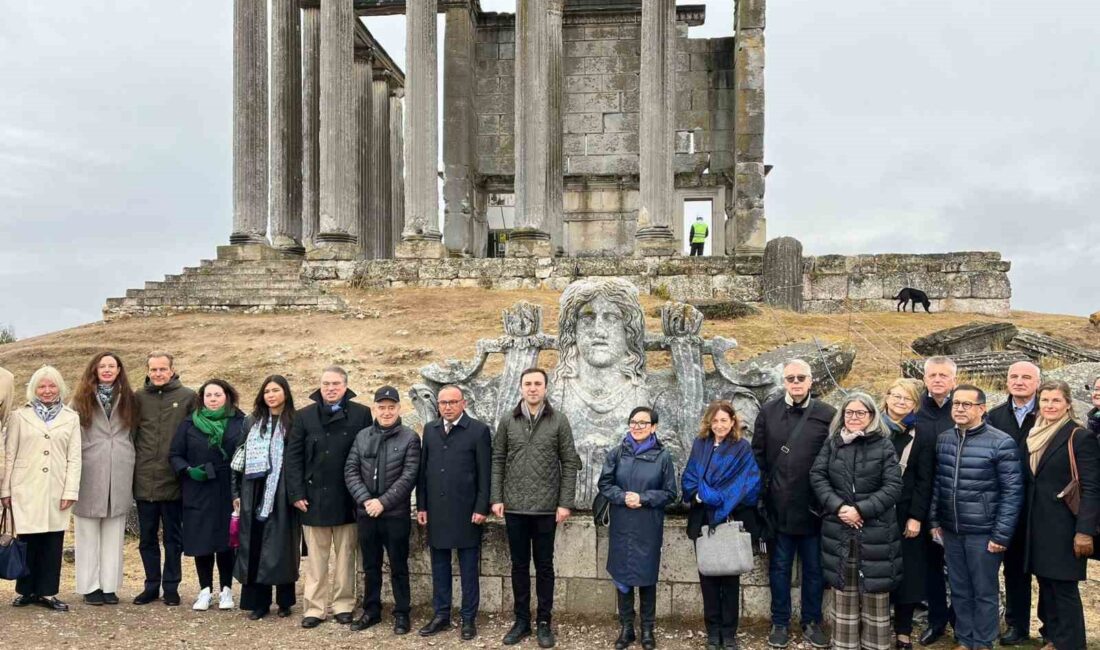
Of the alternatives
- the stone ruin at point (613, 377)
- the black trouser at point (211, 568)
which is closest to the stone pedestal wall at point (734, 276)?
the stone ruin at point (613, 377)

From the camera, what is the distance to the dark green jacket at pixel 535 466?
5887mm

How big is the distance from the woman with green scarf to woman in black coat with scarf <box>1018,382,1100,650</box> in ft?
17.1

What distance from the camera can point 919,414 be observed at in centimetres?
602

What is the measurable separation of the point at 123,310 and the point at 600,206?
13.7 m

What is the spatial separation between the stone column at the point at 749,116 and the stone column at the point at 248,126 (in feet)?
43.0

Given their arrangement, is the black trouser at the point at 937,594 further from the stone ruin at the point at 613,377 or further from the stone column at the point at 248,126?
the stone column at the point at 248,126

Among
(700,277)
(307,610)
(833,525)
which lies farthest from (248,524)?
(700,277)

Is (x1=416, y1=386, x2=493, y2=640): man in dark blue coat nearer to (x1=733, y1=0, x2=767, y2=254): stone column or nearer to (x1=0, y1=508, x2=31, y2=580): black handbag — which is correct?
(x1=0, y1=508, x2=31, y2=580): black handbag

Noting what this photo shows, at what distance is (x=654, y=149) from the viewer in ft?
75.5

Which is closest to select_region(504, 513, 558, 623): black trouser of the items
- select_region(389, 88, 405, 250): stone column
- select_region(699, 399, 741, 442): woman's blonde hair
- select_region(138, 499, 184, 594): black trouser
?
select_region(699, 399, 741, 442): woman's blonde hair

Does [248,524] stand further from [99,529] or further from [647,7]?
[647,7]

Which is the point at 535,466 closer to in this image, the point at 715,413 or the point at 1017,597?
the point at 715,413

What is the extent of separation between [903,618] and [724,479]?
4.84 feet

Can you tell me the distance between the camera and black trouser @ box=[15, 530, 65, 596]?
6.65 meters
